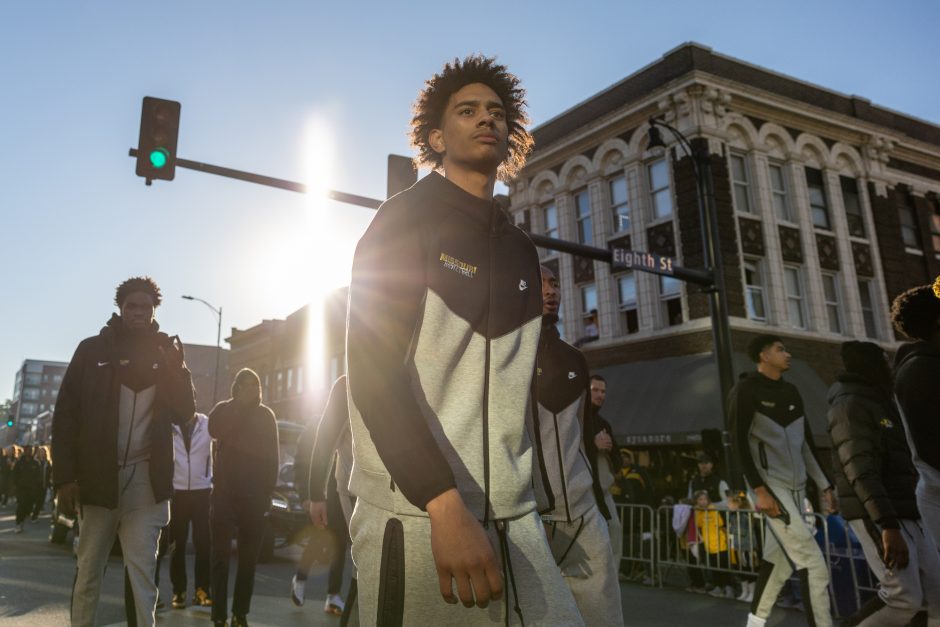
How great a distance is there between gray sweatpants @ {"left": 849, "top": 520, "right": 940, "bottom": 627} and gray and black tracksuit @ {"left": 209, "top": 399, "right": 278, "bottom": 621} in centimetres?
456

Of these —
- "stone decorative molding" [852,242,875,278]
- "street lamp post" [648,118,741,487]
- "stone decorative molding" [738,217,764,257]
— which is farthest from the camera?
"stone decorative molding" [852,242,875,278]

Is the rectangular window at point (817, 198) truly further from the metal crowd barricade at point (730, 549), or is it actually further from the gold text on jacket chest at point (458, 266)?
the gold text on jacket chest at point (458, 266)

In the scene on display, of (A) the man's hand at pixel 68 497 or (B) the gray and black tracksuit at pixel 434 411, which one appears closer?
(B) the gray and black tracksuit at pixel 434 411

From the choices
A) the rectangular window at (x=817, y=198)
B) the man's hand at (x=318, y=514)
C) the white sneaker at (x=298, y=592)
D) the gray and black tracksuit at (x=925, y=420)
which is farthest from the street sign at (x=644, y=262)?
the rectangular window at (x=817, y=198)

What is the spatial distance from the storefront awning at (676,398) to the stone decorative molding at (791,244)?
3.35m

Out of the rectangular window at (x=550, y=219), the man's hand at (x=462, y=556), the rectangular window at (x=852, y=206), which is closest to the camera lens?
the man's hand at (x=462, y=556)

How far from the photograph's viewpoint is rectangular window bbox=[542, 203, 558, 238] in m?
25.6

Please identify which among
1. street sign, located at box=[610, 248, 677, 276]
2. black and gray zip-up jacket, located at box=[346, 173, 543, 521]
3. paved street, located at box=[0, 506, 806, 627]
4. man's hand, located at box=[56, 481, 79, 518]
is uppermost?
street sign, located at box=[610, 248, 677, 276]

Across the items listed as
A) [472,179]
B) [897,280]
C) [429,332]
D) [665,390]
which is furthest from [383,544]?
[897,280]

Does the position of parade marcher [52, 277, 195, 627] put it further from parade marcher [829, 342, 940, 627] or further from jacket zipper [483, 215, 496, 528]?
parade marcher [829, 342, 940, 627]

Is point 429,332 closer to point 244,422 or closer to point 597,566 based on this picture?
point 597,566

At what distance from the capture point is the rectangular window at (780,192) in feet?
74.4

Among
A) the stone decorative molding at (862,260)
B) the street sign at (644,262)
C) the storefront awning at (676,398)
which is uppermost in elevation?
the stone decorative molding at (862,260)

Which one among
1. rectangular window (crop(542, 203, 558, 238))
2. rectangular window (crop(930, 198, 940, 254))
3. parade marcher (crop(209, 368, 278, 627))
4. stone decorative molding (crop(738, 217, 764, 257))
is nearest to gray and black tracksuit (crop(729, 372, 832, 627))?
parade marcher (crop(209, 368, 278, 627))
